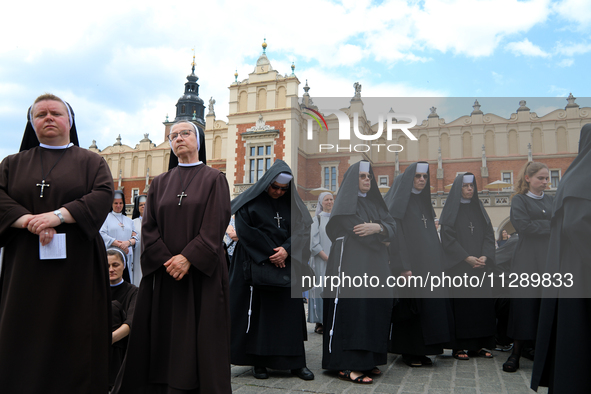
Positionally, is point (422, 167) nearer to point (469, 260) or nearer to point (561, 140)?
point (469, 260)

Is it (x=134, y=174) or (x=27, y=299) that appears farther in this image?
(x=134, y=174)

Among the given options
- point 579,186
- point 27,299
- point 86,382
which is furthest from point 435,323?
point 27,299

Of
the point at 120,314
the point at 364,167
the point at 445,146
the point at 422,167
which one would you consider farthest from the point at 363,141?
the point at 120,314

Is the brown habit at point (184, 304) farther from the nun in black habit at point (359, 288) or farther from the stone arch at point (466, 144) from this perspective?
the stone arch at point (466, 144)

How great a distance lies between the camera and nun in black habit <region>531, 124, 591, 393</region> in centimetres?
257

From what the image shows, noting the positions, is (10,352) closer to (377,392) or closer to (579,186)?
(377,392)

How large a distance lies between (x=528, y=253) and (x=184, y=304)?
3618 millimetres

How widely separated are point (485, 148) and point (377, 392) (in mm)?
30081

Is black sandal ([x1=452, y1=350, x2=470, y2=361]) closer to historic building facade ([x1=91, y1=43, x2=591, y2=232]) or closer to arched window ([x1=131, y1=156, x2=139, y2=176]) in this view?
historic building facade ([x1=91, y1=43, x2=591, y2=232])

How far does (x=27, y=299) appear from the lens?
8.16 ft

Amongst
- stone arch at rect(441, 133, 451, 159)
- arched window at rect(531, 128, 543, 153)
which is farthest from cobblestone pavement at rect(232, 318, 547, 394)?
arched window at rect(531, 128, 543, 153)

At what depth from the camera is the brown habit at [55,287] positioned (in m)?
2.44

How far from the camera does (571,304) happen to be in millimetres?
2629

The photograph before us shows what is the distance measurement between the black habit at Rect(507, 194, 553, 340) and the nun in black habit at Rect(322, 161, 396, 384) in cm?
141
